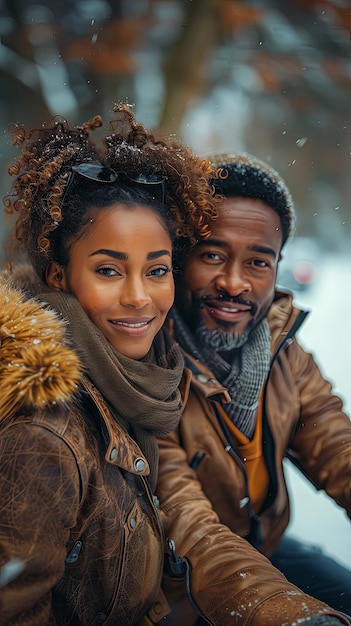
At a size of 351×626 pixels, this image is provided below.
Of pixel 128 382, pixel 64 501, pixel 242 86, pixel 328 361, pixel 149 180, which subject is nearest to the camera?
pixel 64 501

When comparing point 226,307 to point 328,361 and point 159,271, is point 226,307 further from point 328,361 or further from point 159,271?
point 328,361

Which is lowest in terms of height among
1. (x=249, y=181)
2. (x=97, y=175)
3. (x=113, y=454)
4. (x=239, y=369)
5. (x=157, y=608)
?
(x=157, y=608)

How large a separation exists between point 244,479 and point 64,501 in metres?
0.64

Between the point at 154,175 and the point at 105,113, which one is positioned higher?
the point at 105,113

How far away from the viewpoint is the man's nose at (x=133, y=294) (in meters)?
1.33

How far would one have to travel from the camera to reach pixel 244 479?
5.34ft

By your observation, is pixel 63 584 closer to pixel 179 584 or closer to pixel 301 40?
pixel 179 584

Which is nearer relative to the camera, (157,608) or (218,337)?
(157,608)

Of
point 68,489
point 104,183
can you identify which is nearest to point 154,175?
point 104,183

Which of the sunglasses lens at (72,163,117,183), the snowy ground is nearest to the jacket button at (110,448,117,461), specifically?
the sunglasses lens at (72,163,117,183)

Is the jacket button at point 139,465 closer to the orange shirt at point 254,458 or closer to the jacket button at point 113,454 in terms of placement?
the jacket button at point 113,454

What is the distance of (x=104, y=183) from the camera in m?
1.36

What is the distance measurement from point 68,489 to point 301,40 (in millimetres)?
2673

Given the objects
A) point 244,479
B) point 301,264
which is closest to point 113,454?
point 244,479
